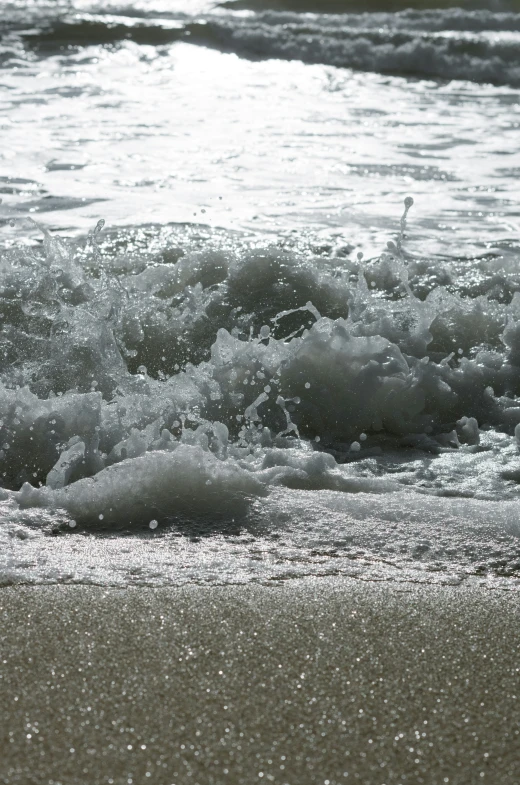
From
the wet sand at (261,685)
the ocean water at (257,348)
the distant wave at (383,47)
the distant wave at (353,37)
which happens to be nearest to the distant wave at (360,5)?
the distant wave at (353,37)

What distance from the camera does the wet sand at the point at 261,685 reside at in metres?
1.54

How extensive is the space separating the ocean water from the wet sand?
0.47 ft

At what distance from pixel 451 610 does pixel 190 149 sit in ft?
18.0

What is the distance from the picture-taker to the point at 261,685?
172 centimetres

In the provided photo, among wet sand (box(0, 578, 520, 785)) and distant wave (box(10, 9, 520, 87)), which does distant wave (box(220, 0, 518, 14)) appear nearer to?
distant wave (box(10, 9, 520, 87))

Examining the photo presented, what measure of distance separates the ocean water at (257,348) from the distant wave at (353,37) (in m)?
3.96

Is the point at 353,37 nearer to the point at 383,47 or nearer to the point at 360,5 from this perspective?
the point at 383,47

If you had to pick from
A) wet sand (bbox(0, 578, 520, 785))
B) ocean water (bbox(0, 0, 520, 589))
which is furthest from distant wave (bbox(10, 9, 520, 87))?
wet sand (bbox(0, 578, 520, 785))

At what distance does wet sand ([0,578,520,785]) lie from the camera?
1.54m

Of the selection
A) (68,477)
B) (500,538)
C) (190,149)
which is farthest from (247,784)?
(190,149)

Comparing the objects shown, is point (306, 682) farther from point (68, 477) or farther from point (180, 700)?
point (68, 477)

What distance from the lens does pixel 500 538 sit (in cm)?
240

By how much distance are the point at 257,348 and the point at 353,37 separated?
1101 centimetres

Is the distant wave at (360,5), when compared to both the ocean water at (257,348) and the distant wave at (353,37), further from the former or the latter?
the ocean water at (257,348)
